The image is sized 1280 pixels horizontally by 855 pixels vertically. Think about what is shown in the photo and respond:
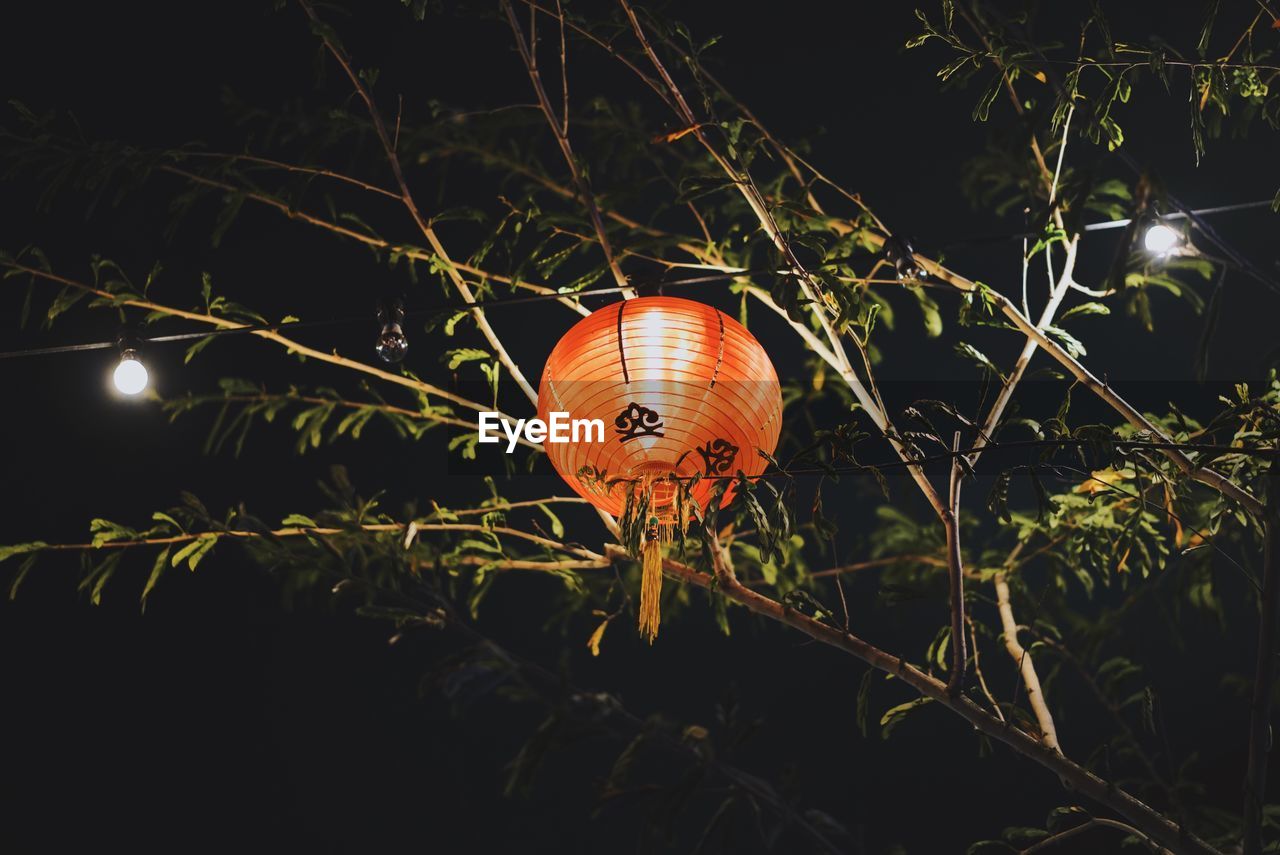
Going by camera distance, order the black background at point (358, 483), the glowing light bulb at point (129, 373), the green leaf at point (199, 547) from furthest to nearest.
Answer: the black background at point (358, 483)
the green leaf at point (199, 547)
the glowing light bulb at point (129, 373)

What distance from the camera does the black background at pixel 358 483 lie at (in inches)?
110

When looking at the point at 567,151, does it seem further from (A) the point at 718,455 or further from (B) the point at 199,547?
(B) the point at 199,547

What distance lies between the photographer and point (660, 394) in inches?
66.0

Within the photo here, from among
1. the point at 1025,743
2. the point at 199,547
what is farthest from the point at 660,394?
the point at 199,547

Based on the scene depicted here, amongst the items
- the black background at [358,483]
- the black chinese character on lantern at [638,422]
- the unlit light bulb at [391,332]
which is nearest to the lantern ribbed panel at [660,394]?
the black chinese character on lantern at [638,422]

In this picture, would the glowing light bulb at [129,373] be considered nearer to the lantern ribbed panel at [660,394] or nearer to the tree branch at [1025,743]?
the lantern ribbed panel at [660,394]

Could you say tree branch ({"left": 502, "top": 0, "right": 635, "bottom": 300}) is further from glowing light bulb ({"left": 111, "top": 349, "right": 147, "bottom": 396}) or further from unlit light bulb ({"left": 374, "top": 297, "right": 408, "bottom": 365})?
glowing light bulb ({"left": 111, "top": 349, "right": 147, "bottom": 396})

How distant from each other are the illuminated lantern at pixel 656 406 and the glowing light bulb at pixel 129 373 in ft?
2.37

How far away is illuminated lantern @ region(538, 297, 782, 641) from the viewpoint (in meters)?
1.68

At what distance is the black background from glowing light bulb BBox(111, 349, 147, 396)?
103 cm

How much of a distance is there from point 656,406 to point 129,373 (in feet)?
2.98

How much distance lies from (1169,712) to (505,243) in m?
1.98

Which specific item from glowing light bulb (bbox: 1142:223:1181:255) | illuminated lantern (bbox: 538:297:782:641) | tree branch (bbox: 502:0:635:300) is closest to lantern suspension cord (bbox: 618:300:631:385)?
illuminated lantern (bbox: 538:297:782:641)

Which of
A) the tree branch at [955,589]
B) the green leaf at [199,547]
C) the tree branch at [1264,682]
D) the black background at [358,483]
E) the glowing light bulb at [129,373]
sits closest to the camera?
the tree branch at [1264,682]
